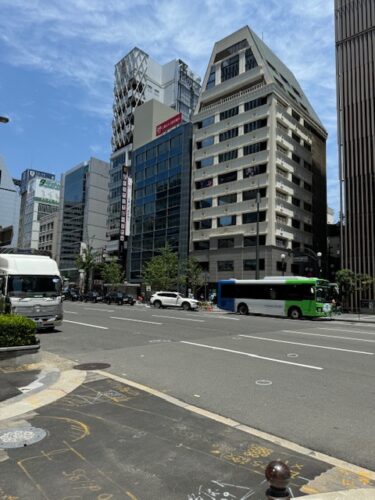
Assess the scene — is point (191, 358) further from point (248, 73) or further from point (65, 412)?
point (248, 73)

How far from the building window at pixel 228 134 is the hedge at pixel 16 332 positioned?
53734 mm

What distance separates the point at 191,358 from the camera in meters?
11.2

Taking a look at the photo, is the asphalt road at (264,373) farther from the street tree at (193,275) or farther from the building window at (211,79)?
the building window at (211,79)

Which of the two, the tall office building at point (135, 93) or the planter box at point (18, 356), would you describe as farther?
the tall office building at point (135, 93)

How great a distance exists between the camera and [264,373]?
364 inches

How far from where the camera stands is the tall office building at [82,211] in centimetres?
10950

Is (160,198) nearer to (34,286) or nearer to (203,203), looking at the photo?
(203,203)

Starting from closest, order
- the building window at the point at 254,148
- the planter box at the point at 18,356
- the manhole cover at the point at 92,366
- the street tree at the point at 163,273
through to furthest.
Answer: the planter box at the point at 18,356
the manhole cover at the point at 92,366
the street tree at the point at 163,273
the building window at the point at 254,148

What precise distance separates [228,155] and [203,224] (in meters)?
11.0

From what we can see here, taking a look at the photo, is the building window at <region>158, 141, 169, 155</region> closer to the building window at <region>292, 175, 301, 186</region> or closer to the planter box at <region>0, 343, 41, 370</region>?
the building window at <region>292, 175, 301, 186</region>

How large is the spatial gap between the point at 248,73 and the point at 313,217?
2438cm

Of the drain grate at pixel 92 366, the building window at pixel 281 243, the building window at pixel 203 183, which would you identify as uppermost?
the building window at pixel 203 183

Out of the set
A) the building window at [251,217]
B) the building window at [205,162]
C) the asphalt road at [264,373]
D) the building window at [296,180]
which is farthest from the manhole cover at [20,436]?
the building window at [205,162]

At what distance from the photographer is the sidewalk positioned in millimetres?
3906
